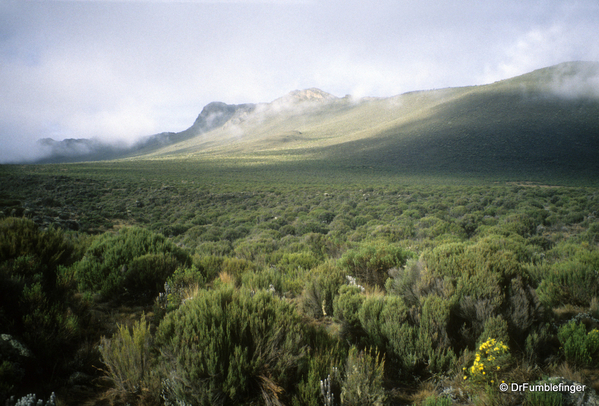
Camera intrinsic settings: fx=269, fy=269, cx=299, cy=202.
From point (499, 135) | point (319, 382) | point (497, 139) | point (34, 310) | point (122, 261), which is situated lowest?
point (319, 382)

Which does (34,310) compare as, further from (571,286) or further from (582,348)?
(571,286)

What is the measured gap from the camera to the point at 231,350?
2342mm

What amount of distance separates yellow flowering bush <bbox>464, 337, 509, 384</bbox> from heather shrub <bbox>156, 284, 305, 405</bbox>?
1590 millimetres

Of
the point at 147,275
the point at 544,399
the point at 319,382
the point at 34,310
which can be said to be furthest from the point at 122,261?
the point at 544,399

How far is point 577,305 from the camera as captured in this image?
3861 millimetres

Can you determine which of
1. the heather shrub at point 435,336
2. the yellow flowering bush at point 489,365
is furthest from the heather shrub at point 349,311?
the yellow flowering bush at point 489,365

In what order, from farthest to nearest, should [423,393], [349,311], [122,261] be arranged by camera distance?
[122,261] → [349,311] → [423,393]

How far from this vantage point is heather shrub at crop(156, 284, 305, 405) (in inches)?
83.0

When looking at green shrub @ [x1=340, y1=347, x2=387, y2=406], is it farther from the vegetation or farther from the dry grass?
the dry grass

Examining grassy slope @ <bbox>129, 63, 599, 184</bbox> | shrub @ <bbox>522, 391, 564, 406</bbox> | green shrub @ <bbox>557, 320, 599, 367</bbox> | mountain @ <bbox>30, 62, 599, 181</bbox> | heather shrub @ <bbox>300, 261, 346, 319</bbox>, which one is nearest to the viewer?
shrub @ <bbox>522, 391, 564, 406</bbox>

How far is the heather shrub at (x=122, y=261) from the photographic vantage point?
159 inches

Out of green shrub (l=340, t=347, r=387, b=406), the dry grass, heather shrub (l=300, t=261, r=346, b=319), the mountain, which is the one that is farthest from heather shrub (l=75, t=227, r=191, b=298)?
the mountain

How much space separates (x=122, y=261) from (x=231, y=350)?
3322 millimetres

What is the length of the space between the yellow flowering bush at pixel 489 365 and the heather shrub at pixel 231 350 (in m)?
1.59
